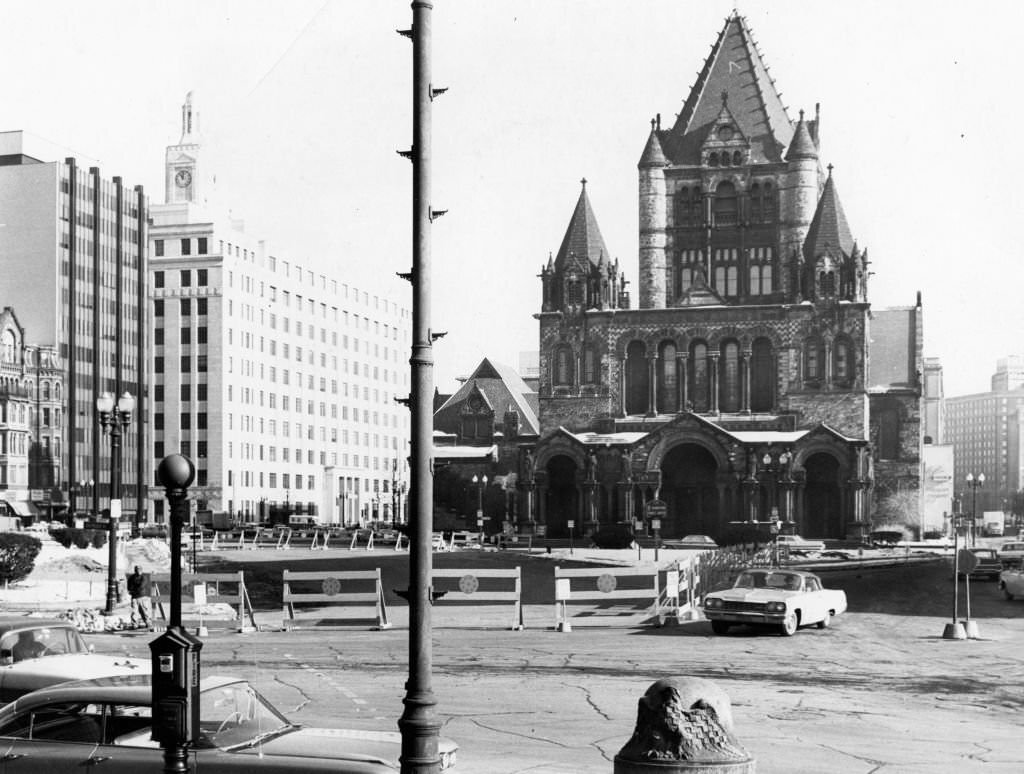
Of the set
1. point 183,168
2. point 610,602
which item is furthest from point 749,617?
point 183,168

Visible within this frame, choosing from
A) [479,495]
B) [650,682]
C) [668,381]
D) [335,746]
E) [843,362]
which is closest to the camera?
[335,746]

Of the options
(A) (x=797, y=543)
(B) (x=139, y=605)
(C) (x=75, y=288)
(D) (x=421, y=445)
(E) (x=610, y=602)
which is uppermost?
(C) (x=75, y=288)

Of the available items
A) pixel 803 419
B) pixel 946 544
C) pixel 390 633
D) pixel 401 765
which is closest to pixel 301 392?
pixel 803 419

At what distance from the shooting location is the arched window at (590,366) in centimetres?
10488

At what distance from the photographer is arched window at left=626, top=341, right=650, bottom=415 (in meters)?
104

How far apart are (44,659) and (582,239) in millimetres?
93054

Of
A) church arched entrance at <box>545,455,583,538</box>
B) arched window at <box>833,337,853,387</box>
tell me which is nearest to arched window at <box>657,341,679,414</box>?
church arched entrance at <box>545,455,583,538</box>

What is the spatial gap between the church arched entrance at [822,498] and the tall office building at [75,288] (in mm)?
61918

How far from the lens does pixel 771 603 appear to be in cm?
2802

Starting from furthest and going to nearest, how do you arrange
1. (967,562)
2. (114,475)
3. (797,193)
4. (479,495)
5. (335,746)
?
(797,193) < (479,495) < (114,475) < (967,562) < (335,746)

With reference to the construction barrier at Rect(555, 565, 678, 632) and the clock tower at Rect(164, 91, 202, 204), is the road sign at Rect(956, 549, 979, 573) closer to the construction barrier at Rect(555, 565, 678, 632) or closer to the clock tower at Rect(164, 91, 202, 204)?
the construction barrier at Rect(555, 565, 678, 632)

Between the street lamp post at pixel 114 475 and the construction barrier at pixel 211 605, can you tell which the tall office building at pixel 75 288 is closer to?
the street lamp post at pixel 114 475

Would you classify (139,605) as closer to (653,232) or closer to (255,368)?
(653,232)

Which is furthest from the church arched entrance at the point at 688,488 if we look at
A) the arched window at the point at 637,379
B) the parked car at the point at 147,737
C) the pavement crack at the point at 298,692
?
the parked car at the point at 147,737
